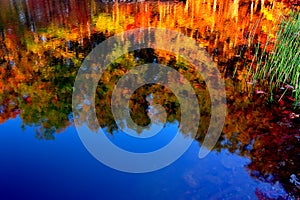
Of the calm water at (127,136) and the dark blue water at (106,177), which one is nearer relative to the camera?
the dark blue water at (106,177)

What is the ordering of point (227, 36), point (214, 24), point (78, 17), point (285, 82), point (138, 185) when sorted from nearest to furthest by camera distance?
point (138, 185) → point (285, 82) → point (227, 36) → point (214, 24) → point (78, 17)

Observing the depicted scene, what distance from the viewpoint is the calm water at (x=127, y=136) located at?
4.86m

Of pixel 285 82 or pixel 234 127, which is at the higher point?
pixel 285 82

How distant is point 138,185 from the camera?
4918 millimetres

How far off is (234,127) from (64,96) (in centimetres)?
512

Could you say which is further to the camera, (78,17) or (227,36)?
(78,17)

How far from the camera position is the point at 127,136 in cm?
644

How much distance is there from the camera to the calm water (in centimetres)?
486

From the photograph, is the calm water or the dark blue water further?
the calm water

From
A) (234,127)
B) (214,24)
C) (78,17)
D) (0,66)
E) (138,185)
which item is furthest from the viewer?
(78,17)

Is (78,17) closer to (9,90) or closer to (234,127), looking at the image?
(9,90)

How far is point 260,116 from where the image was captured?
22.4 feet

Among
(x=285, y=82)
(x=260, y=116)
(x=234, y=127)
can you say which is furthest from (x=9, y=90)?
(x=285, y=82)

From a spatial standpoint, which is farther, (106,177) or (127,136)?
(127,136)
